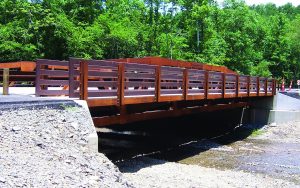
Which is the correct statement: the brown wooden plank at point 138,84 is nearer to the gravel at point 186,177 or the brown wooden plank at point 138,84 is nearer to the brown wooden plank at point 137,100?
the brown wooden plank at point 137,100

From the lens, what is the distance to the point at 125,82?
1292cm

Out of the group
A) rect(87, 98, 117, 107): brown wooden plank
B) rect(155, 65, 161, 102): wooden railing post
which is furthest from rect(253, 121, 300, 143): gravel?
rect(87, 98, 117, 107): brown wooden plank

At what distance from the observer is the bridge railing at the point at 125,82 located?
1117 centimetres

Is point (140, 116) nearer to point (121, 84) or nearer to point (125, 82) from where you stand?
point (125, 82)

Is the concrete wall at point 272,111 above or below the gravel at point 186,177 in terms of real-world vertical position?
above

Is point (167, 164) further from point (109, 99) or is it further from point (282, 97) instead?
point (282, 97)

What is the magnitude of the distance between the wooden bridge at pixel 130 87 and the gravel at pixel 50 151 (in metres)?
1.35

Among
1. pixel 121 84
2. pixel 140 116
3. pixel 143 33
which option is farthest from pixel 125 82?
pixel 143 33

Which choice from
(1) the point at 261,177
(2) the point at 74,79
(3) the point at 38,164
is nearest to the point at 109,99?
(2) the point at 74,79

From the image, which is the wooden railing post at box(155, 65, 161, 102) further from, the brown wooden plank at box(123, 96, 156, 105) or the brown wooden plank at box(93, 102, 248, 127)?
the brown wooden plank at box(93, 102, 248, 127)

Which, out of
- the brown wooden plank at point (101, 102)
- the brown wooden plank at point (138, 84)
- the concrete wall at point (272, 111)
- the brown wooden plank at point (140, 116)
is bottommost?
the concrete wall at point (272, 111)

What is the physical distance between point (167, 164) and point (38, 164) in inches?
307

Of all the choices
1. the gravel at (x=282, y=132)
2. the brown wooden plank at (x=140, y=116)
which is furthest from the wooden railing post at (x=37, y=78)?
the gravel at (x=282, y=132)

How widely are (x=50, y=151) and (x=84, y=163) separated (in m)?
0.76
